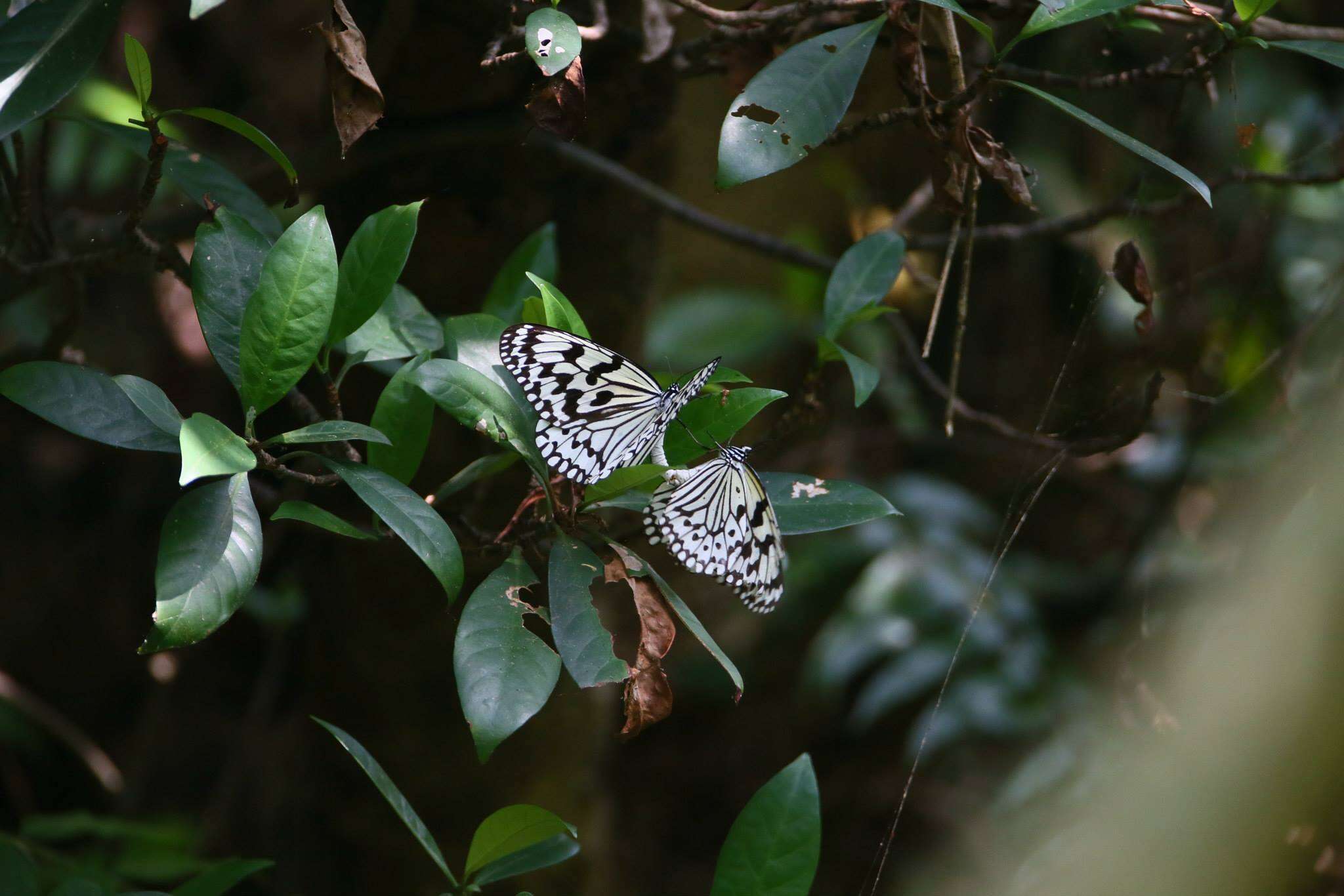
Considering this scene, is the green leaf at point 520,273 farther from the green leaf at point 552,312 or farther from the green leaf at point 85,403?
the green leaf at point 85,403

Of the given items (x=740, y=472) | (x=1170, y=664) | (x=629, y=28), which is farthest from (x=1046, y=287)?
(x=740, y=472)

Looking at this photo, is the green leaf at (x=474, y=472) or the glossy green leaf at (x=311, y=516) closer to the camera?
the glossy green leaf at (x=311, y=516)

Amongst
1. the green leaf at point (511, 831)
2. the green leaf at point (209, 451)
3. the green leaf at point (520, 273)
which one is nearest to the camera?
the green leaf at point (209, 451)

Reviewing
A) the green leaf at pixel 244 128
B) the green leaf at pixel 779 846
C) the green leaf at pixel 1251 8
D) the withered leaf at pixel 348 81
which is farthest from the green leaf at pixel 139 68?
the green leaf at pixel 1251 8

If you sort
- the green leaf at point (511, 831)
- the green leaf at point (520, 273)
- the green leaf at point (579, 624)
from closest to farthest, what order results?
1. the green leaf at point (579, 624)
2. the green leaf at point (511, 831)
3. the green leaf at point (520, 273)

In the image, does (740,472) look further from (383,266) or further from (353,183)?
(353,183)

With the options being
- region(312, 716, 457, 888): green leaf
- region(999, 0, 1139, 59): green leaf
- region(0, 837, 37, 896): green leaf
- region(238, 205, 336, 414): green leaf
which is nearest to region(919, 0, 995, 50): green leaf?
region(999, 0, 1139, 59): green leaf
